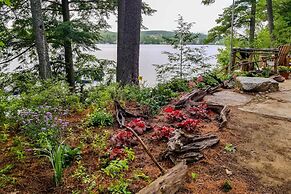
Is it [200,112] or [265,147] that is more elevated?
[200,112]

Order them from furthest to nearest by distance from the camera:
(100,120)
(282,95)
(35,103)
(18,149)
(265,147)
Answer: (282,95)
(35,103)
(100,120)
(265,147)
(18,149)

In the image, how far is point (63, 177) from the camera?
7.59ft

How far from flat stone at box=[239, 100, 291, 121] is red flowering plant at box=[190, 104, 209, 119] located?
0.74m

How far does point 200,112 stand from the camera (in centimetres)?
386

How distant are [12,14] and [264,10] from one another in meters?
11.7

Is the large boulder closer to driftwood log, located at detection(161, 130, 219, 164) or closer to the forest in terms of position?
the forest

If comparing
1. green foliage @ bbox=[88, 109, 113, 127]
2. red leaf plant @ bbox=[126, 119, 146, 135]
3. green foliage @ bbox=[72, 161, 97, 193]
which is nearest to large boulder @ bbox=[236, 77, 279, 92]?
red leaf plant @ bbox=[126, 119, 146, 135]

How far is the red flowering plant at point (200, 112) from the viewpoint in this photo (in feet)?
12.5

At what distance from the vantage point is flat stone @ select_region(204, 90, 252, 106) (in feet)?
15.3

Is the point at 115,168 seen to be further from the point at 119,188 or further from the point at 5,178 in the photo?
the point at 5,178

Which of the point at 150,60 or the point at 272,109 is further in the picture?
the point at 150,60

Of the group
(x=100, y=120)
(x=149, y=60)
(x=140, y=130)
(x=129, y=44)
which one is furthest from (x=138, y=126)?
(x=149, y=60)

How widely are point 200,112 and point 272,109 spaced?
1.37 meters

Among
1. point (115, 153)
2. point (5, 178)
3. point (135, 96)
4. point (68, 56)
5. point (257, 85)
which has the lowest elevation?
point (5, 178)
